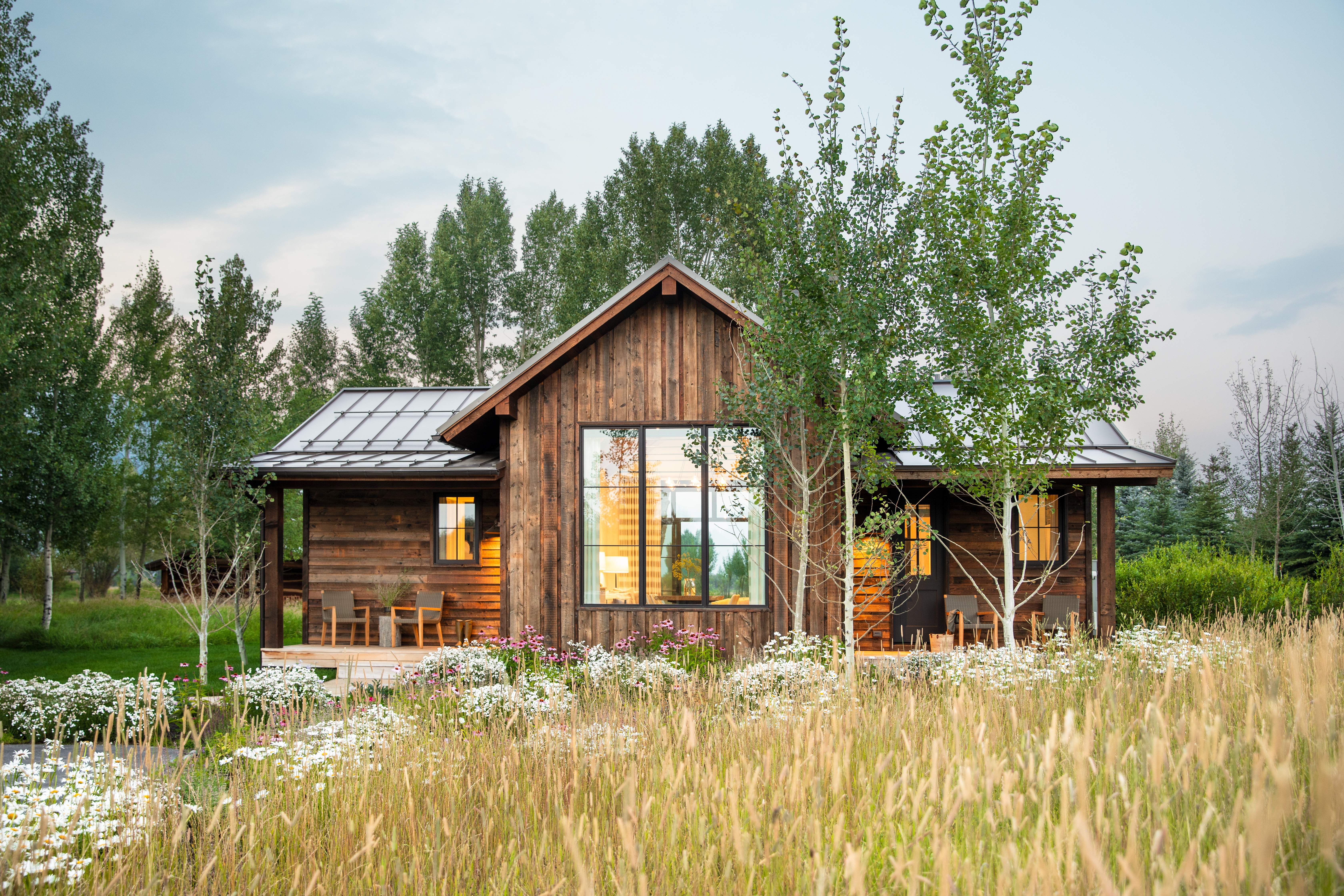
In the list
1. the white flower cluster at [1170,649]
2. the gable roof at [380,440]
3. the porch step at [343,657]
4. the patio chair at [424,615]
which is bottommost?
the porch step at [343,657]

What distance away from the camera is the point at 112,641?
16.2 metres

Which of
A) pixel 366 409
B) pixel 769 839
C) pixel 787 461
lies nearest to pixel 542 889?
pixel 769 839

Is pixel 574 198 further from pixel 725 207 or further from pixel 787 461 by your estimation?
pixel 787 461

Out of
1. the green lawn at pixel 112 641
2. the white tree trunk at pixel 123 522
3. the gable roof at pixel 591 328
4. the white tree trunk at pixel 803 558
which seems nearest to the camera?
the white tree trunk at pixel 803 558

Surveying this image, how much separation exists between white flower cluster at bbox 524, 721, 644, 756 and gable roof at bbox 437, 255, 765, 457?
5485mm

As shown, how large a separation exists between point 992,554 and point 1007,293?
15.3 ft

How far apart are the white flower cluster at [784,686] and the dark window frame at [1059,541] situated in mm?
5041

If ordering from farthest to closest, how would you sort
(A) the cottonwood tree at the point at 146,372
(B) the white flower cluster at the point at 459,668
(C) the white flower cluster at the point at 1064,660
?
(A) the cottonwood tree at the point at 146,372 → (B) the white flower cluster at the point at 459,668 → (C) the white flower cluster at the point at 1064,660

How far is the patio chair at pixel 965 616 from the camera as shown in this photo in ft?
34.2

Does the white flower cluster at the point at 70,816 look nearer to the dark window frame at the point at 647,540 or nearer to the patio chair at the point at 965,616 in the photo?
the dark window frame at the point at 647,540

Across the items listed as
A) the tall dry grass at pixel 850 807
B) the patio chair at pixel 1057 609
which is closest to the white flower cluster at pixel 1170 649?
the tall dry grass at pixel 850 807

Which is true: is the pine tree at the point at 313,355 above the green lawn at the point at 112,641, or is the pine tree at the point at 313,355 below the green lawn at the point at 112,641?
above

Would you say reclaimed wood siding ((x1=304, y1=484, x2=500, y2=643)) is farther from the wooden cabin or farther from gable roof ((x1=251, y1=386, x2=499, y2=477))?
the wooden cabin

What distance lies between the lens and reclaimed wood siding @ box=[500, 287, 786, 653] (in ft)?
29.1
